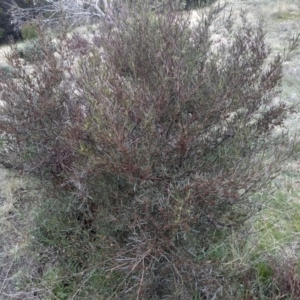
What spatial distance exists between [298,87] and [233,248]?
3342 mm

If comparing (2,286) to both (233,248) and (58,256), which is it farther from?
(233,248)

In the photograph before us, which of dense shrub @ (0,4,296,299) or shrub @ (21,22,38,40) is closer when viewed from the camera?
dense shrub @ (0,4,296,299)

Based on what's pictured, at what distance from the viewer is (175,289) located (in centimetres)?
204

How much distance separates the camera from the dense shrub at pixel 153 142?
1891 millimetres

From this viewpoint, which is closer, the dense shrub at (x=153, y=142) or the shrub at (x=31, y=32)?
the dense shrub at (x=153, y=142)

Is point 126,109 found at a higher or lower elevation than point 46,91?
higher

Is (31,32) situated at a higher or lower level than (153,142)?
lower

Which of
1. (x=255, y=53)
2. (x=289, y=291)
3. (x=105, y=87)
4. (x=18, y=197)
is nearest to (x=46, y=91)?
(x=105, y=87)

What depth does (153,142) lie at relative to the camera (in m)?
1.96

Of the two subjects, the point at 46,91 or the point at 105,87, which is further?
the point at 46,91

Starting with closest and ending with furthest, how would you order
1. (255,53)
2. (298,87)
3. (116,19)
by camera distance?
(255,53)
(116,19)
(298,87)

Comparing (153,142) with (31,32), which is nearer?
(153,142)

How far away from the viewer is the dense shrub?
6.20 feet

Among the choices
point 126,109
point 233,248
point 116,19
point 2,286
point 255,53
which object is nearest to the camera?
point 126,109
